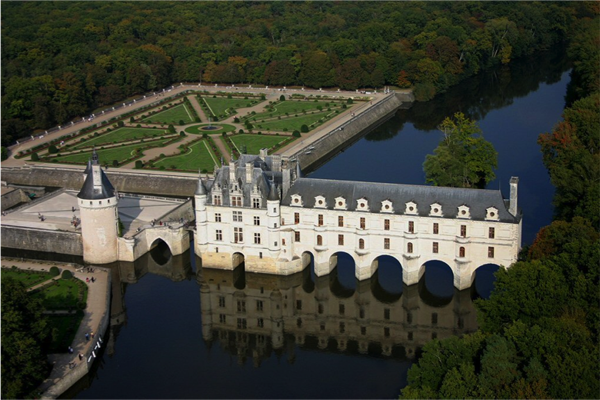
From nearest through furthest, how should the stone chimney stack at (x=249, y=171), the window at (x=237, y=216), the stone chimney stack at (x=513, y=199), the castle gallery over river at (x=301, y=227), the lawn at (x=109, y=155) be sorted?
the stone chimney stack at (x=513, y=199), the castle gallery over river at (x=301, y=227), the stone chimney stack at (x=249, y=171), the window at (x=237, y=216), the lawn at (x=109, y=155)

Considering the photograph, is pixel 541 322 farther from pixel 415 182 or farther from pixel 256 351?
pixel 415 182

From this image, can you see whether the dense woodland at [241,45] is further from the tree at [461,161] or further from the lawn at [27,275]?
the tree at [461,161]

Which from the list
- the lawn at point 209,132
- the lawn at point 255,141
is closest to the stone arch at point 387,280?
the lawn at point 255,141

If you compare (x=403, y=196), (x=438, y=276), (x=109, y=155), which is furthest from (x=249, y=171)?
(x=109, y=155)

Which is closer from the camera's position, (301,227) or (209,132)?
(301,227)

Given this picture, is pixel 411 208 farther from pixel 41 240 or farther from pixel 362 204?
pixel 41 240

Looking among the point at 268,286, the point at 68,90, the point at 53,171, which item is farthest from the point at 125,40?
the point at 268,286
